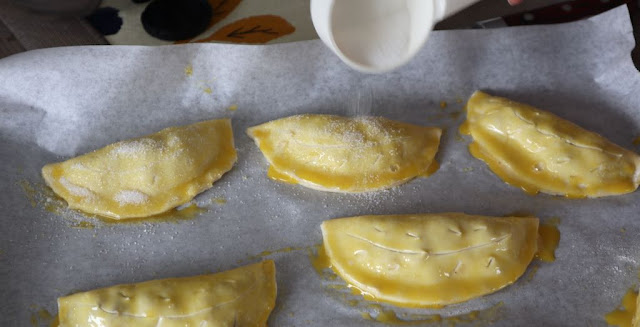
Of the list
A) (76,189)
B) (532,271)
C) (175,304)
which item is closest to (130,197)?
(76,189)

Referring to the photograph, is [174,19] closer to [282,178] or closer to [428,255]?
[282,178]

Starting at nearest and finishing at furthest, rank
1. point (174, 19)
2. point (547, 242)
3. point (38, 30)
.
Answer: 1. point (547, 242)
2. point (38, 30)
3. point (174, 19)

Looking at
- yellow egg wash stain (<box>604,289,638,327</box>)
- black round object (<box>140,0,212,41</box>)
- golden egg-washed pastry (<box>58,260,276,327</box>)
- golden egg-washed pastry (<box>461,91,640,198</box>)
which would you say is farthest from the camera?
black round object (<box>140,0,212,41</box>)

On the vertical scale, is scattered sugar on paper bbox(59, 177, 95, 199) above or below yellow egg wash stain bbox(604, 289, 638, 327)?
above

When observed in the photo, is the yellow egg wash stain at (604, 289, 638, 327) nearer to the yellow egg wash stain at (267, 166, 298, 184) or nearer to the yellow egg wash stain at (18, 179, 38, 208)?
the yellow egg wash stain at (267, 166, 298, 184)

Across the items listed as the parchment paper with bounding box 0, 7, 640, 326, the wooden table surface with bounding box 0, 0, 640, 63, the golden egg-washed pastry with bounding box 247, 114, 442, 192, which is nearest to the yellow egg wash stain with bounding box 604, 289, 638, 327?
the parchment paper with bounding box 0, 7, 640, 326

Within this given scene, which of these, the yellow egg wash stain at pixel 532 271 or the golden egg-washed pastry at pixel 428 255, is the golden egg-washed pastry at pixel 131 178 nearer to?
the golden egg-washed pastry at pixel 428 255
